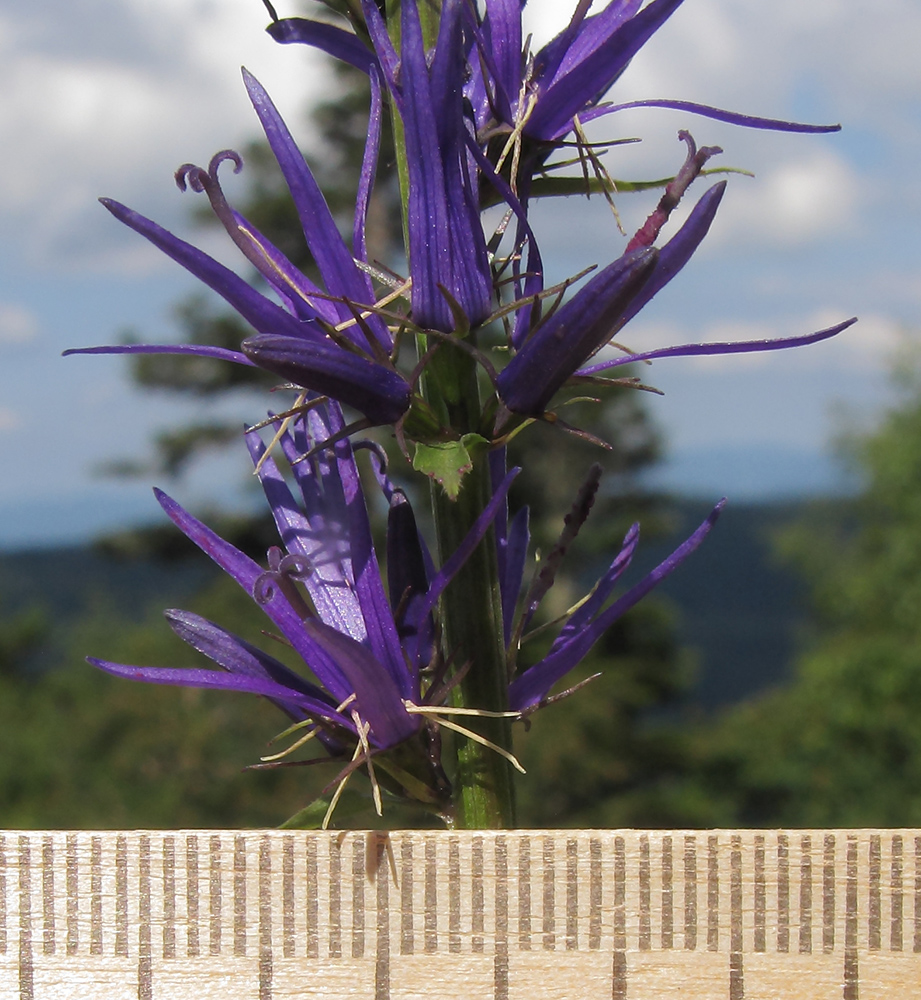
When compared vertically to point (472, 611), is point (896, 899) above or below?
below

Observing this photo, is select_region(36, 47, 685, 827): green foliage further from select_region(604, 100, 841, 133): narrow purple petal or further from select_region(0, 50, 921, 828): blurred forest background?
select_region(604, 100, 841, 133): narrow purple petal

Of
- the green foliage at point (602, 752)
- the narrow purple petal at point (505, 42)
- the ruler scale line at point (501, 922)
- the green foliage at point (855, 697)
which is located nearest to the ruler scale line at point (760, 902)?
the ruler scale line at point (501, 922)

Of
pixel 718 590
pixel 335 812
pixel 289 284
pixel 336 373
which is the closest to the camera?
pixel 336 373

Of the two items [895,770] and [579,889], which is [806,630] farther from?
[579,889]

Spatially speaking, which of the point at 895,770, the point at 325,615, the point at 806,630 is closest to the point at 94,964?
the point at 325,615

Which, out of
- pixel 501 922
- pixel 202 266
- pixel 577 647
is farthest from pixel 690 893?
pixel 202 266

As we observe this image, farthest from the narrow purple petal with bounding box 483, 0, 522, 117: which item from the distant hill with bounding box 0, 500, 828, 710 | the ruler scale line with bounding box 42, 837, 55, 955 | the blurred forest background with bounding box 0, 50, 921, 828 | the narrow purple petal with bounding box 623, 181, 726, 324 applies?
the distant hill with bounding box 0, 500, 828, 710

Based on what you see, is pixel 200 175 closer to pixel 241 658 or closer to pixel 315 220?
pixel 315 220
